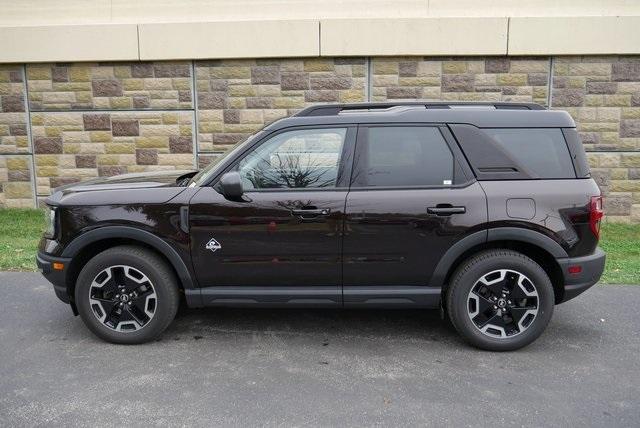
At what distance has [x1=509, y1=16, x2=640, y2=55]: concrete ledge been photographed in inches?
319

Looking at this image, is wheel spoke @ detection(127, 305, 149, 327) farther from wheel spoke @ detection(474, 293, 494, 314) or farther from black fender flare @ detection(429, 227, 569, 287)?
wheel spoke @ detection(474, 293, 494, 314)

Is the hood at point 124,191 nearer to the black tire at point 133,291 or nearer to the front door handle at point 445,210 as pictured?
the black tire at point 133,291

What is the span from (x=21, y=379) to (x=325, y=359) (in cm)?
203

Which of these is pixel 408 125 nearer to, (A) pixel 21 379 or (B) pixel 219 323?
(B) pixel 219 323

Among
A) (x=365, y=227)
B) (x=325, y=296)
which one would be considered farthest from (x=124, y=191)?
(x=365, y=227)

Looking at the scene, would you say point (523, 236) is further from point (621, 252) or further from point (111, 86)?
point (111, 86)

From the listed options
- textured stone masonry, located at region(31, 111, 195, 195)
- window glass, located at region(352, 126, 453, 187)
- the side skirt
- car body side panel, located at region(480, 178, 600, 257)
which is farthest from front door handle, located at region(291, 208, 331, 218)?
textured stone masonry, located at region(31, 111, 195, 195)

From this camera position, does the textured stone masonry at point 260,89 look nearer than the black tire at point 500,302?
No

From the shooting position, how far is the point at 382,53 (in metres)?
8.34

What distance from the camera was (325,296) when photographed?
13.6 feet

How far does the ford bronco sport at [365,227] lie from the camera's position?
4020mm

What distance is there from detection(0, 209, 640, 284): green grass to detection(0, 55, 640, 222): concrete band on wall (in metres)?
0.46

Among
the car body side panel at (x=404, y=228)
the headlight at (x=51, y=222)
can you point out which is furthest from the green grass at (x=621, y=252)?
the headlight at (x=51, y=222)

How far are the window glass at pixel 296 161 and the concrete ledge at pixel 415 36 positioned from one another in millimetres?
4586
